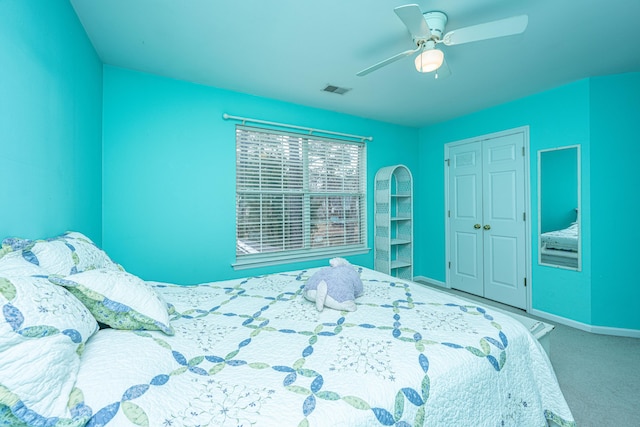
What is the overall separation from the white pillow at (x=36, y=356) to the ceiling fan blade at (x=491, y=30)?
7.15ft

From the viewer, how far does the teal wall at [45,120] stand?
1145 millimetres

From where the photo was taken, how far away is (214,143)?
111 inches

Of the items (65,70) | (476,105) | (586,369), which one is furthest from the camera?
(476,105)

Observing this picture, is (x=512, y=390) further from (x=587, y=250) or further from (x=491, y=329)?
(x=587, y=250)

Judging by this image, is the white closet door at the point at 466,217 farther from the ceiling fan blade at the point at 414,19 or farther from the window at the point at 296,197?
the ceiling fan blade at the point at 414,19

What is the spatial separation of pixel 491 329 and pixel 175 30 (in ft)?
8.74

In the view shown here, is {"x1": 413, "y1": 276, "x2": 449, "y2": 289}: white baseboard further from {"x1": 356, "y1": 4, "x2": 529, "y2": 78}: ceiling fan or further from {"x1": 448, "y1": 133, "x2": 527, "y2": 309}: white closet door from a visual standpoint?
{"x1": 356, "y1": 4, "x2": 529, "y2": 78}: ceiling fan

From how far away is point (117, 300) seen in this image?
108 cm

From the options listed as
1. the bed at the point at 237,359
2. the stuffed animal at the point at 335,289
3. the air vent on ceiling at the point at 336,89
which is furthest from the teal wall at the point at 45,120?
the air vent on ceiling at the point at 336,89

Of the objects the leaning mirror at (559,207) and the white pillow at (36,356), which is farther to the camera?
the leaning mirror at (559,207)

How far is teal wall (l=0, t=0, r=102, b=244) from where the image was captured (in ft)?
3.76

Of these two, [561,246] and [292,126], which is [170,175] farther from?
[561,246]

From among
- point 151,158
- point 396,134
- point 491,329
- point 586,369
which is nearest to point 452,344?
point 491,329

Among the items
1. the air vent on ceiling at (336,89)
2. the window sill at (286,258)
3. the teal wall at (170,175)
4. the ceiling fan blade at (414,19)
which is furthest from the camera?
the window sill at (286,258)
